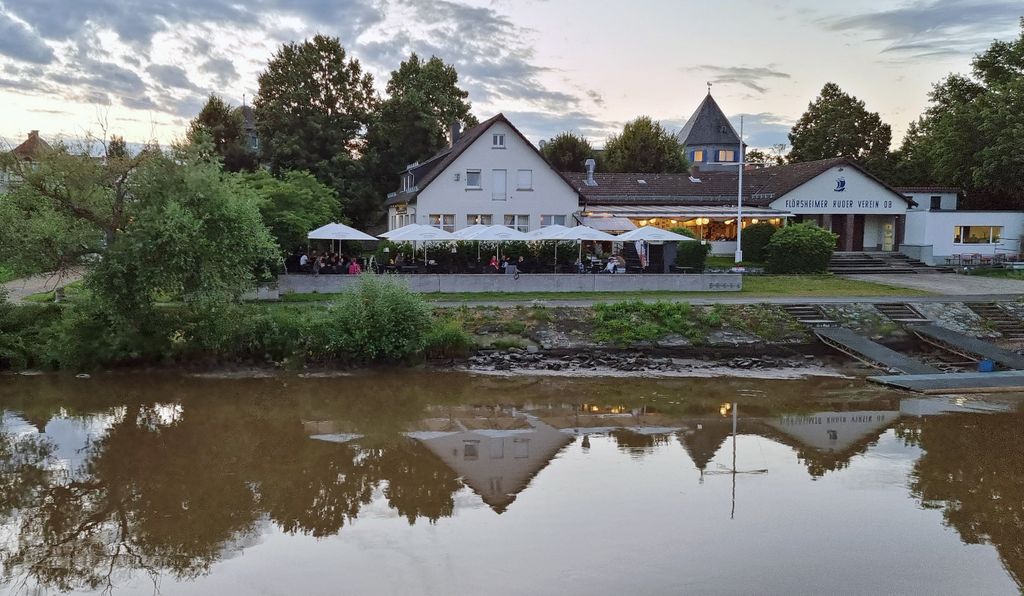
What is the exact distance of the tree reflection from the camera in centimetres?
1020

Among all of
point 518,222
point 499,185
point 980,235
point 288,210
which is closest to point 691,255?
point 518,222

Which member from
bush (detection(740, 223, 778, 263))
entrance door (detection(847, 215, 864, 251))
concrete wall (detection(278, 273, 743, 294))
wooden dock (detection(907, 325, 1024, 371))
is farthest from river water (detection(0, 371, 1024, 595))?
entrance door (detection(847, 215, 864, 251))

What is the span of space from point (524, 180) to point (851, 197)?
16.6m

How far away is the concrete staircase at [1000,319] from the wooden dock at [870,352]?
4.27m

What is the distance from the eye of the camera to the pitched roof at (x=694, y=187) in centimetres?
3862

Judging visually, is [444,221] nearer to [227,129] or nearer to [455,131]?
[455,131]

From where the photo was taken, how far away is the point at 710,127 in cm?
4925

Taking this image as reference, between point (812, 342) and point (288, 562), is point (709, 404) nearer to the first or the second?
point (812, 342)

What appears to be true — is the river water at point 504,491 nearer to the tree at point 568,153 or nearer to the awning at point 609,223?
the awning at point 609,223

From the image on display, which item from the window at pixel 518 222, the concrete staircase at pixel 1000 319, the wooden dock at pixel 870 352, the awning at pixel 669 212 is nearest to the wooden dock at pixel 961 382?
the wooden dock at pixel 870 352

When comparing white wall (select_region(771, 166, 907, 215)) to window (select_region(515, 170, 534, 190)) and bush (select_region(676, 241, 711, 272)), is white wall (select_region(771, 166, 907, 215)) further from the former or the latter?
window (select_region(515, 170, 534, 190))

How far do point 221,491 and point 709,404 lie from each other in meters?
10.9

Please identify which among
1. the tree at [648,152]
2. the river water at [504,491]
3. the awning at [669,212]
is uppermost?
the tree at [648,152]

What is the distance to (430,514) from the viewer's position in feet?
35.6
